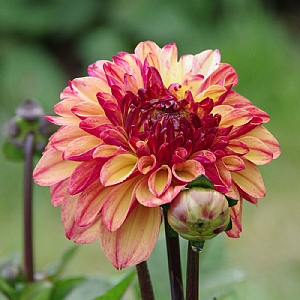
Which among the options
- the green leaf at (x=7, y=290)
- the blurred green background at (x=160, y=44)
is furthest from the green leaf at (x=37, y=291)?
the blurred green background at (x=160, y=44)

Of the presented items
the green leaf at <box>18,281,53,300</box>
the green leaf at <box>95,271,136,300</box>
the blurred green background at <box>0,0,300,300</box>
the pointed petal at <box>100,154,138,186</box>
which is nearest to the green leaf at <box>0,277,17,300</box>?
the green leaf at <box>18,281,53,300</box>

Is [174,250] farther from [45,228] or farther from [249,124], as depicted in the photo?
[45,228]

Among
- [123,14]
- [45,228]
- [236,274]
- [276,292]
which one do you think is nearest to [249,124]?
[236,274]

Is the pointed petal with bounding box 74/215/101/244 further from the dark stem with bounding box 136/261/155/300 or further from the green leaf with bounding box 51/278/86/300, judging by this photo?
the green leaf with bounding box 51/278/86/300

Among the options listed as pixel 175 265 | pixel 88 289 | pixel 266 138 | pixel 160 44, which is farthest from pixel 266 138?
pixel 160 44

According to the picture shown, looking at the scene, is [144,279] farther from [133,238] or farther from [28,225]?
[28,225]

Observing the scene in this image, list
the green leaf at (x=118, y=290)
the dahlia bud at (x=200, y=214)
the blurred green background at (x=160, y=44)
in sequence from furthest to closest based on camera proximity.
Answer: the blurred green background at (x=160, y=44) → the green leaf at (x=118, y=290) → the dahlia bud at (x=200, y=214)

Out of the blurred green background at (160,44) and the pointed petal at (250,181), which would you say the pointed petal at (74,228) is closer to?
the pointed petal at (250,181)
